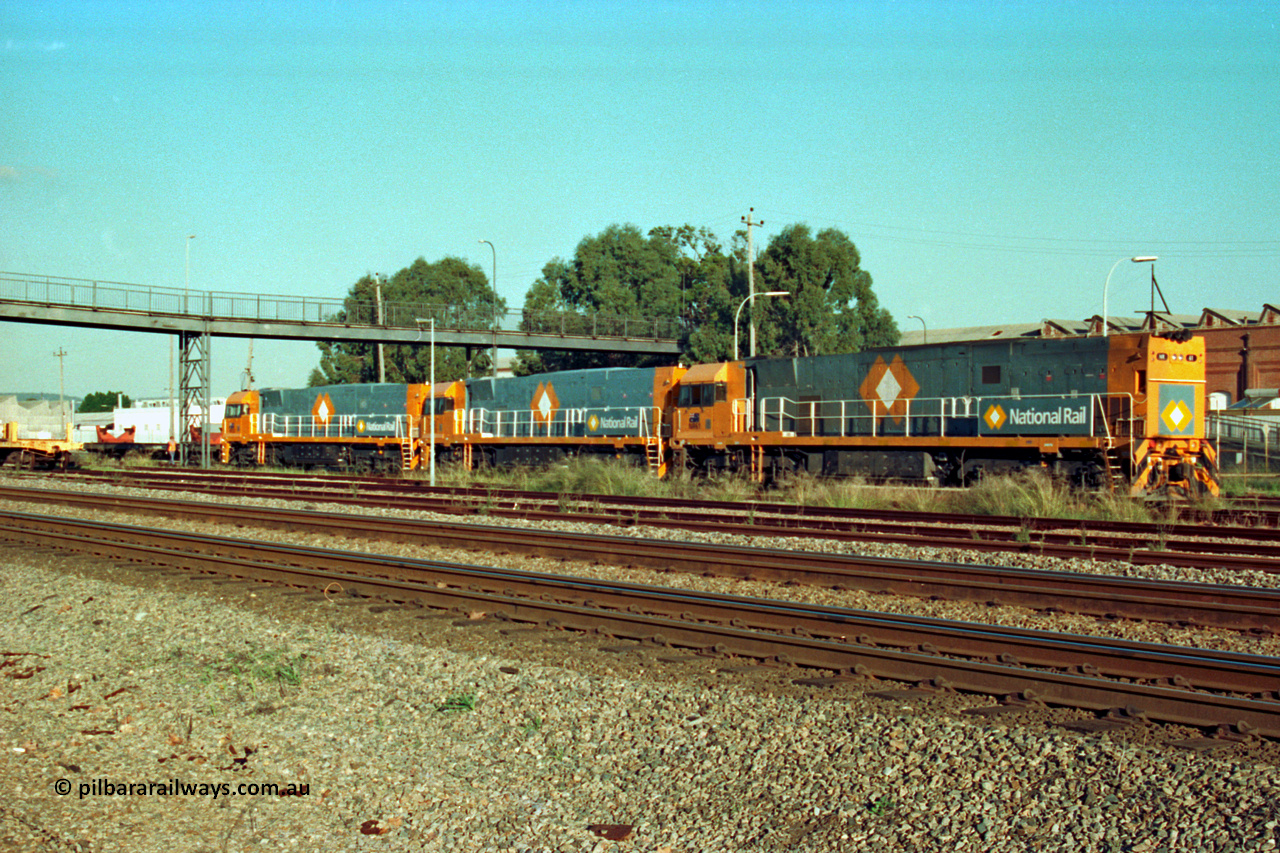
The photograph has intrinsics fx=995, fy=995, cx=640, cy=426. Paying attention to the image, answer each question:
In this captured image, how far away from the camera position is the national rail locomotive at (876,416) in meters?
19.5

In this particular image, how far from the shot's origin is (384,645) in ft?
27.5

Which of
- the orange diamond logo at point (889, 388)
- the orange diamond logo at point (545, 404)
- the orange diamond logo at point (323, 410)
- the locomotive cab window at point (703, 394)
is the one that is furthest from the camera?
the orange diamond logo at point (323, 410)

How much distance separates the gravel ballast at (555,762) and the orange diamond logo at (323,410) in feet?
100

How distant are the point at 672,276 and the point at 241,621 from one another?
63.3m

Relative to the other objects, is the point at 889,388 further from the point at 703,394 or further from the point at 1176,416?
the point at 1176,416

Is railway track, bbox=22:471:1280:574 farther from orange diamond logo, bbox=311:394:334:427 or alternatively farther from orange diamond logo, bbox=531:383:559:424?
orange diamond logo, bbox=311:394:334:427

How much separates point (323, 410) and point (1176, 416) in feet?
96.7

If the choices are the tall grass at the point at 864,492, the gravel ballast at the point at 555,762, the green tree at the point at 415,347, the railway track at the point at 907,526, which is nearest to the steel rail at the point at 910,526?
the railway track at the point at 907,526

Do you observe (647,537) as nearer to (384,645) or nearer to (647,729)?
(384,645)

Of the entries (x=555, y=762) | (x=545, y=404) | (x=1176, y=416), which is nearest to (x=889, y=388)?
(x=1176, y=416)

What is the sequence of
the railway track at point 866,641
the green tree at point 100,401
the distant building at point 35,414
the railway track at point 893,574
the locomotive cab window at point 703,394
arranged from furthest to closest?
the green tree at point 100,401, the distant building at point 35,414, the locomotive cab window at point 703,394, the railway track at point 893,574, the railway track at point 866,641

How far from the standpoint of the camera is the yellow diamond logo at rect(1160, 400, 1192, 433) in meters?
19.5

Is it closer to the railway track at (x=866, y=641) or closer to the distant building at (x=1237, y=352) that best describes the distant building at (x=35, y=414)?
the distant building at (x=1237, y=352)

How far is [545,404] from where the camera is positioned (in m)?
31.0
